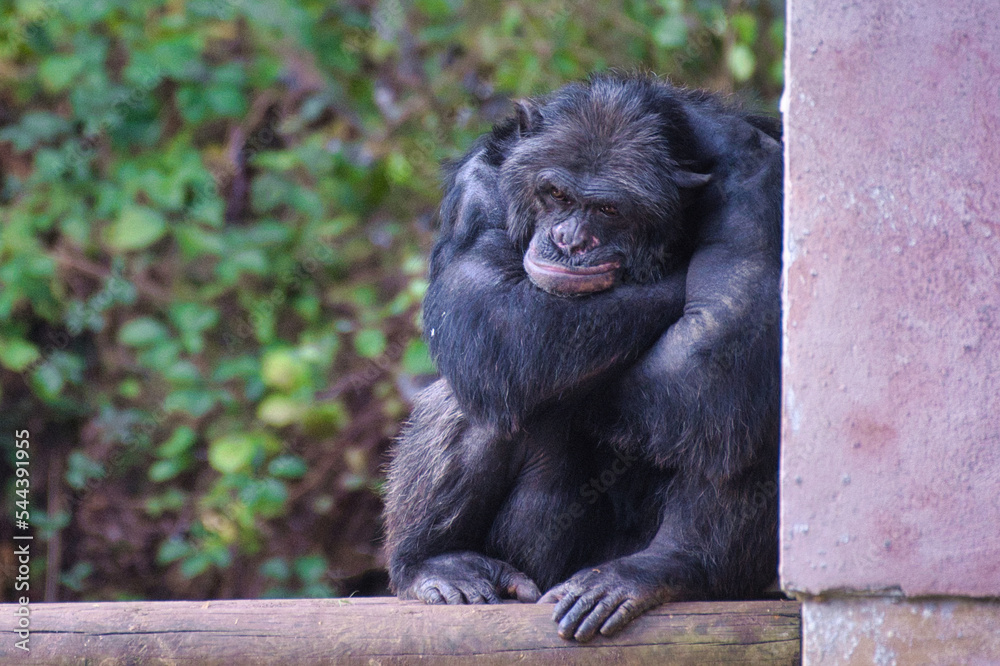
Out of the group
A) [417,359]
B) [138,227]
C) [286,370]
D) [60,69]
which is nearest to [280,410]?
[286,370]

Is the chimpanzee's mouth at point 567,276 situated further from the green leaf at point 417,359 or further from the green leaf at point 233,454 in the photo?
the green leaf at point 233,454

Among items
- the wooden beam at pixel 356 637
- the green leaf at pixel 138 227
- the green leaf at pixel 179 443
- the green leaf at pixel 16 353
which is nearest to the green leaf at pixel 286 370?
the green leaf at pixel 179 443

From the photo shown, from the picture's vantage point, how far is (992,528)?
2.12 metres

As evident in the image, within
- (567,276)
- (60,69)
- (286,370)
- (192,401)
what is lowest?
(192,401)

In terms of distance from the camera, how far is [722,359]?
274 centimetres

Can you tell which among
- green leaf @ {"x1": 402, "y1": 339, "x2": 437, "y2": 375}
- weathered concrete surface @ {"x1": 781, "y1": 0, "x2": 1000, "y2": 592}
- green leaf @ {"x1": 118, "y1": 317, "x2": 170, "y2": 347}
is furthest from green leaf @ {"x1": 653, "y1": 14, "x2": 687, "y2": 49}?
weathered concrete surface @ {"x1": 781, "y1": 0, "x2": 1000, "y2": 592}

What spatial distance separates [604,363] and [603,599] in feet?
1.99

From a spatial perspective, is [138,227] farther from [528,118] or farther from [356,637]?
[356,637]

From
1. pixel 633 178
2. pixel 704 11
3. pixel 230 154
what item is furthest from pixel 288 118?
pixel 633 178

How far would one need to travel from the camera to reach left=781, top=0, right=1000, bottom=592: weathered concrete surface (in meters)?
2.12

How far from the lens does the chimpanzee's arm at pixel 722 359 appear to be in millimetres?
2744

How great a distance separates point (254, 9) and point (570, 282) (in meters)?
3.86

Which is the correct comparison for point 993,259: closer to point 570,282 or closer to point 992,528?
point 992,528

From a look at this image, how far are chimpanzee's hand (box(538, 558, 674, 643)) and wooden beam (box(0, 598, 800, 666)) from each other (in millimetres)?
35
